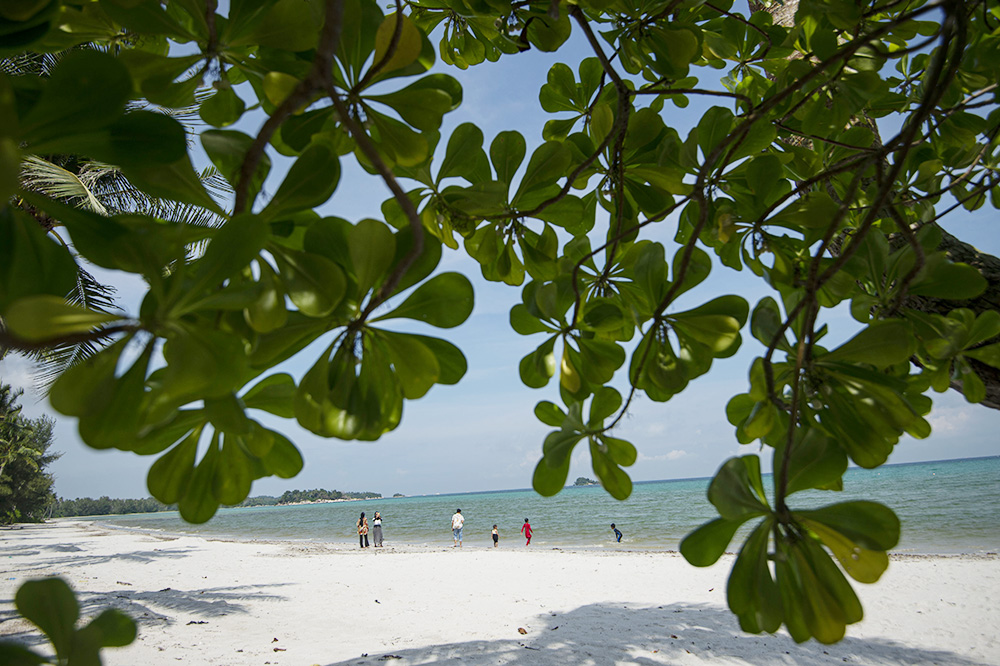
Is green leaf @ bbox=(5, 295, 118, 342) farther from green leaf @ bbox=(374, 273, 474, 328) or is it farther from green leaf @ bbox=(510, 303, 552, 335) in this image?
green leaf @ bbox=(510, 303, 552, 335)

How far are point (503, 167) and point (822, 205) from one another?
0.45m

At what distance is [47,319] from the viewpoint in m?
0.27

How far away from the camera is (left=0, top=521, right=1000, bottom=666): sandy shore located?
442cm

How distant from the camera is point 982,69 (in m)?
1.10

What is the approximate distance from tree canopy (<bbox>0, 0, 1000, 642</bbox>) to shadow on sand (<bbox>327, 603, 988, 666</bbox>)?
162 inches

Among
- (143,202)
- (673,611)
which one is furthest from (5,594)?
(673,611)

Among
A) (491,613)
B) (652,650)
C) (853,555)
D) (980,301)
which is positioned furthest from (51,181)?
(652,650)

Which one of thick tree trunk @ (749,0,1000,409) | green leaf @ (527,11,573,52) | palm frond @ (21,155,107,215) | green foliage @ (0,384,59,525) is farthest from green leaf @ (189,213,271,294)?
Answer: green foliage @ (0,384,59,525)

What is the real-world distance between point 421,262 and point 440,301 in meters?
0.05

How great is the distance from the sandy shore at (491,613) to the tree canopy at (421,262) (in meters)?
4.17

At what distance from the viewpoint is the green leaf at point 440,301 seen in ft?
1.74

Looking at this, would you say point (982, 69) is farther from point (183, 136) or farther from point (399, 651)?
point (399, 651)

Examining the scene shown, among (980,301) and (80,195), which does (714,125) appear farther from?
(80,195)

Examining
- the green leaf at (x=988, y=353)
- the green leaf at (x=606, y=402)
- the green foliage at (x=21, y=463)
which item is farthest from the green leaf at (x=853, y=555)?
the green foliage at (x=21, y=463)
